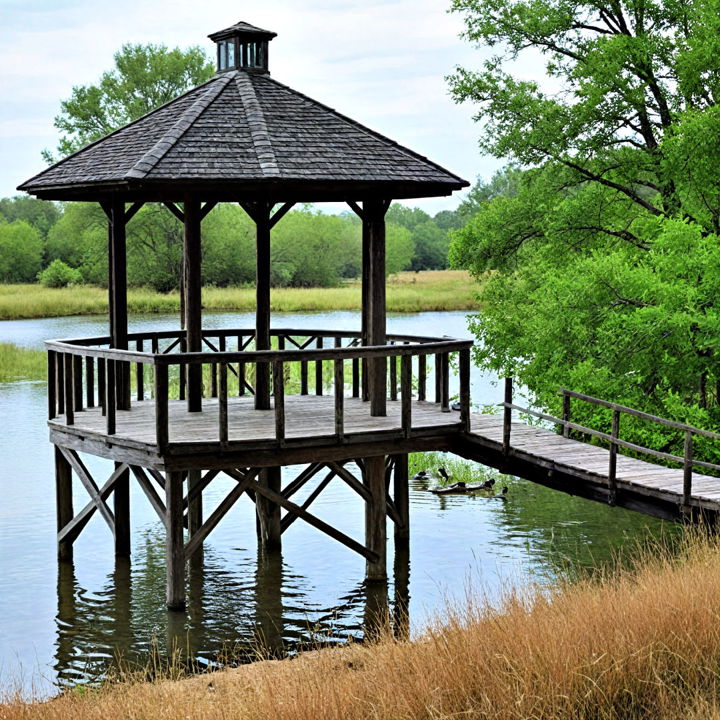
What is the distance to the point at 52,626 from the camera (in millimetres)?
12547

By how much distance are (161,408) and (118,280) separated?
272cm

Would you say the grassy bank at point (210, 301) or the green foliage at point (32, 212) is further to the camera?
the green foliage at point (32, 212)

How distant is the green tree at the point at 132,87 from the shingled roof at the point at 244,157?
36.6 metres

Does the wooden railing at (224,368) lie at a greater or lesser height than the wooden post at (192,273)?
lesser

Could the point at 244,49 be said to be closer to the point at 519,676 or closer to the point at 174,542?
the point at 174,542

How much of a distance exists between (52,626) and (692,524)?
6473 mm

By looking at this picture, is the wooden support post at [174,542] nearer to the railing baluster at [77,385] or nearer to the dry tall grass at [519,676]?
the railing baluster at [77,385]

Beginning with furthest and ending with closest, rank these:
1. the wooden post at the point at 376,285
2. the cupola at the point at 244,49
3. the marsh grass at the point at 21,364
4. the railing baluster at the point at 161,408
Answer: the marsh grass at the point at 21,364, the cupola at the point at 244,49, the wooden post at the point at 376,285, the railing baluster at the point at 161,408

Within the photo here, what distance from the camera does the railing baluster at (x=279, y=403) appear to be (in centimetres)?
1219

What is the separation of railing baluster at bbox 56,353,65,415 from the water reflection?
6.31 feet

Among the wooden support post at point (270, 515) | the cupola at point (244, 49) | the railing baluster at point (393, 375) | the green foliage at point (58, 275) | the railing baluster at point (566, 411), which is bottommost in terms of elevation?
the wooden support post at point (270, 515)

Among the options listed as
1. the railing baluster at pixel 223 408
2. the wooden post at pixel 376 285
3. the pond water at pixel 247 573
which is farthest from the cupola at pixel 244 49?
the pond water at pixel 247 573

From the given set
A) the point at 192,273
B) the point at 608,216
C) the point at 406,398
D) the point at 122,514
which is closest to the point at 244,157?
the point at 192,273

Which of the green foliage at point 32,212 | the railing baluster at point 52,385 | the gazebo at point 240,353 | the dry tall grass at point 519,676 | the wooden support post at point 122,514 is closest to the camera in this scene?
the dry tall grass at point 519,676
